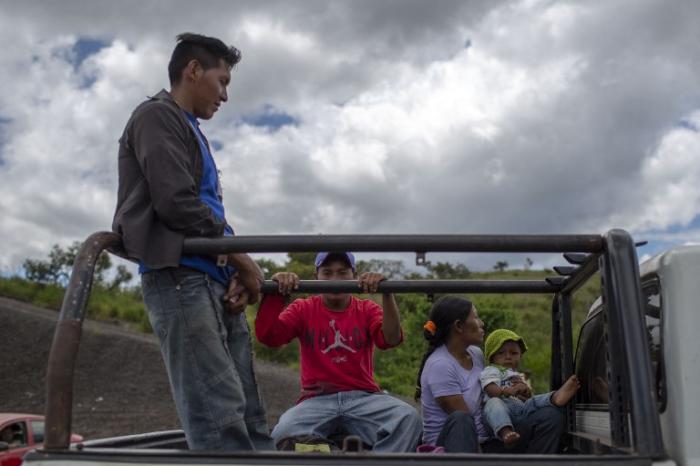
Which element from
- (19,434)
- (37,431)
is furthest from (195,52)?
(37,431)

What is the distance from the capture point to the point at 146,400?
17.4 m

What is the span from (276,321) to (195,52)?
1.37 meters

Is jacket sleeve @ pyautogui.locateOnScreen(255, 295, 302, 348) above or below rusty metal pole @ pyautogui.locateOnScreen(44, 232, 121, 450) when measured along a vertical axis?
above

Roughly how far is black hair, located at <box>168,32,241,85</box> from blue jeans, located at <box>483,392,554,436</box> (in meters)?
1.79

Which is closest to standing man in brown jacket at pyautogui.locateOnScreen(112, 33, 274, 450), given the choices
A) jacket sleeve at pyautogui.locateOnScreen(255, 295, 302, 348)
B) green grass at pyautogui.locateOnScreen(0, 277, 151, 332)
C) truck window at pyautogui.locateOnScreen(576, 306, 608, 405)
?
jacket sleeve at pyautogui.locateOnScreen(255, 295, 302, 348)

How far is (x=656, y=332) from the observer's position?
2.26 metres

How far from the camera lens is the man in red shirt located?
11.2 feet

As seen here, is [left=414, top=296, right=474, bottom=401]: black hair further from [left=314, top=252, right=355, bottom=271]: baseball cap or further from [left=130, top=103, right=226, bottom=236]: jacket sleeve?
[left=130, top=103, right=226, bottom=236]: jacket sleeve

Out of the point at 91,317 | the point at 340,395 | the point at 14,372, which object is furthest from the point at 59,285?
the point at 340,395

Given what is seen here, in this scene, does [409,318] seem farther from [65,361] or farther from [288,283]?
[65,361]

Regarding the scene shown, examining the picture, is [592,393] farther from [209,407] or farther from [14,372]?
[14,372]

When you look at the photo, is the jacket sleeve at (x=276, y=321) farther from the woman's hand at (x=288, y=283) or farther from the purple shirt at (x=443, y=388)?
the purple shirt at (x=443, y=388)

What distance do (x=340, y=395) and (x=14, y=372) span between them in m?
17.4

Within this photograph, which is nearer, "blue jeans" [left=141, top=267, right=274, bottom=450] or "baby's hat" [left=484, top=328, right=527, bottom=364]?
"blue jeans" [left=141, top=267, right=274, bottom=450]
